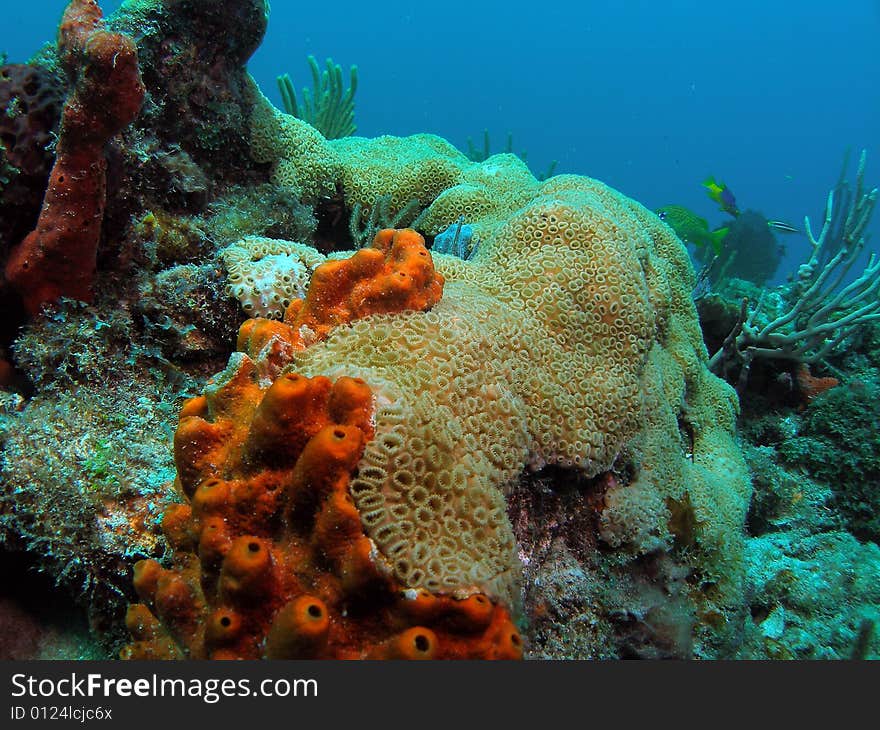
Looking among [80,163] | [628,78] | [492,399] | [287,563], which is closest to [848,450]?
[492,399]

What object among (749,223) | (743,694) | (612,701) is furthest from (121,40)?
(749,223)

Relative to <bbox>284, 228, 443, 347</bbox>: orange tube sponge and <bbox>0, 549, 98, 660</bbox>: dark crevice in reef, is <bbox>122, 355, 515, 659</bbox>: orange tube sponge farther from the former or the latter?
<bbox>0, 549, 98, 660</bbox>: dark crevice in reef

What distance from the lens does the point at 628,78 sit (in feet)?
396

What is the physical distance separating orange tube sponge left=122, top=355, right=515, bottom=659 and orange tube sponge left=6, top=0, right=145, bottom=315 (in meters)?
1.53

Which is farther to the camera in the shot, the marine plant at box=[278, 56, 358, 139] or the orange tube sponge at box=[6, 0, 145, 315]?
the marine plant at box=[278, 56, 358, 139]

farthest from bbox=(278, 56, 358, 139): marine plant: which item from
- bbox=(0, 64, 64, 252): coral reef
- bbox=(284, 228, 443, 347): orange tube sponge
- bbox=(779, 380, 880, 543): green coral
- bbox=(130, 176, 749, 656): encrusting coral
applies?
bbox=(779, 380, 880, 543): green coral

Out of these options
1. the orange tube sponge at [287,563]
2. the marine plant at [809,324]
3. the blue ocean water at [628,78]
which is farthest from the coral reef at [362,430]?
the blue ocean water at [628,78]

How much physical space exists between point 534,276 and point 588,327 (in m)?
0.52

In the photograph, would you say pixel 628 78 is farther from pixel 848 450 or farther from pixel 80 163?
pixel 80 163

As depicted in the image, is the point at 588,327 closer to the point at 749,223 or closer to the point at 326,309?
the point at 326,309

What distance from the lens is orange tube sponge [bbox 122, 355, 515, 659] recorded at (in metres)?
1.75

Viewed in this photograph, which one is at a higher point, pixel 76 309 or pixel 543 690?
pixel 76 309

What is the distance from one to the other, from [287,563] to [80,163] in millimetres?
2456

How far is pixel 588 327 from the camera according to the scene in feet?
11.5
